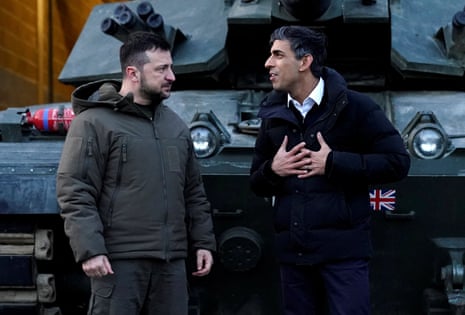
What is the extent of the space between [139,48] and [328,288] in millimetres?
1386

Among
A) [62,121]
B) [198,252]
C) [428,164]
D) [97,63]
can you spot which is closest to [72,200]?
[198,252]

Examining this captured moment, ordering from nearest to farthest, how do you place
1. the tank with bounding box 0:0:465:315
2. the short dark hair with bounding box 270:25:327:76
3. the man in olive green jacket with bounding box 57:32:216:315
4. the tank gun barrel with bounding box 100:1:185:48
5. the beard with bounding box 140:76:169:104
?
the man in olive green jacket with bounding box 57:32:216:315, the short dark hair with bounding box 270:25:327:76, the beard with bounding box 140:76:169:104, the tank with bounding box 0:0:465:315, the tank gun barrel with bounding box 100:1:185:48

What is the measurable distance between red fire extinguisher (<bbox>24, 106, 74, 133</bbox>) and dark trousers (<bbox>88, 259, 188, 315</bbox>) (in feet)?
5.30

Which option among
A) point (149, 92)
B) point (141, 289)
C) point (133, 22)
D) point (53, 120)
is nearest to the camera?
point (141, 289)

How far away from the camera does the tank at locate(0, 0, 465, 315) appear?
443cm

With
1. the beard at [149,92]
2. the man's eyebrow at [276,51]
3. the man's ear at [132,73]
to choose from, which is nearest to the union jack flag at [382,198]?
the man's eyebrow at [276,51]

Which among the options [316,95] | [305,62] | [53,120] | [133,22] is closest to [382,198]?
[316,95]

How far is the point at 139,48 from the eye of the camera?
3.96m

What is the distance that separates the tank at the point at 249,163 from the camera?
4.43 metres

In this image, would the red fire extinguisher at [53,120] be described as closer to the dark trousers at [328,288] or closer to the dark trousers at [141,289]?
the dark trousers at [141,289]

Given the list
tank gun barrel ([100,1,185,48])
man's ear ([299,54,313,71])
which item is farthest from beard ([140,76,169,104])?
tank gun barrel ([100,1,185,48])

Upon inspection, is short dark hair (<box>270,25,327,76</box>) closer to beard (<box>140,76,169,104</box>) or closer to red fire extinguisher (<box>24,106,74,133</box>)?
beard (<box>140,76,169,104</box>)

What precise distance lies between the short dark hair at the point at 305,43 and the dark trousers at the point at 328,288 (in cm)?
87

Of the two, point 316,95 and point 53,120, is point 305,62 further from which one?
point 53,120
